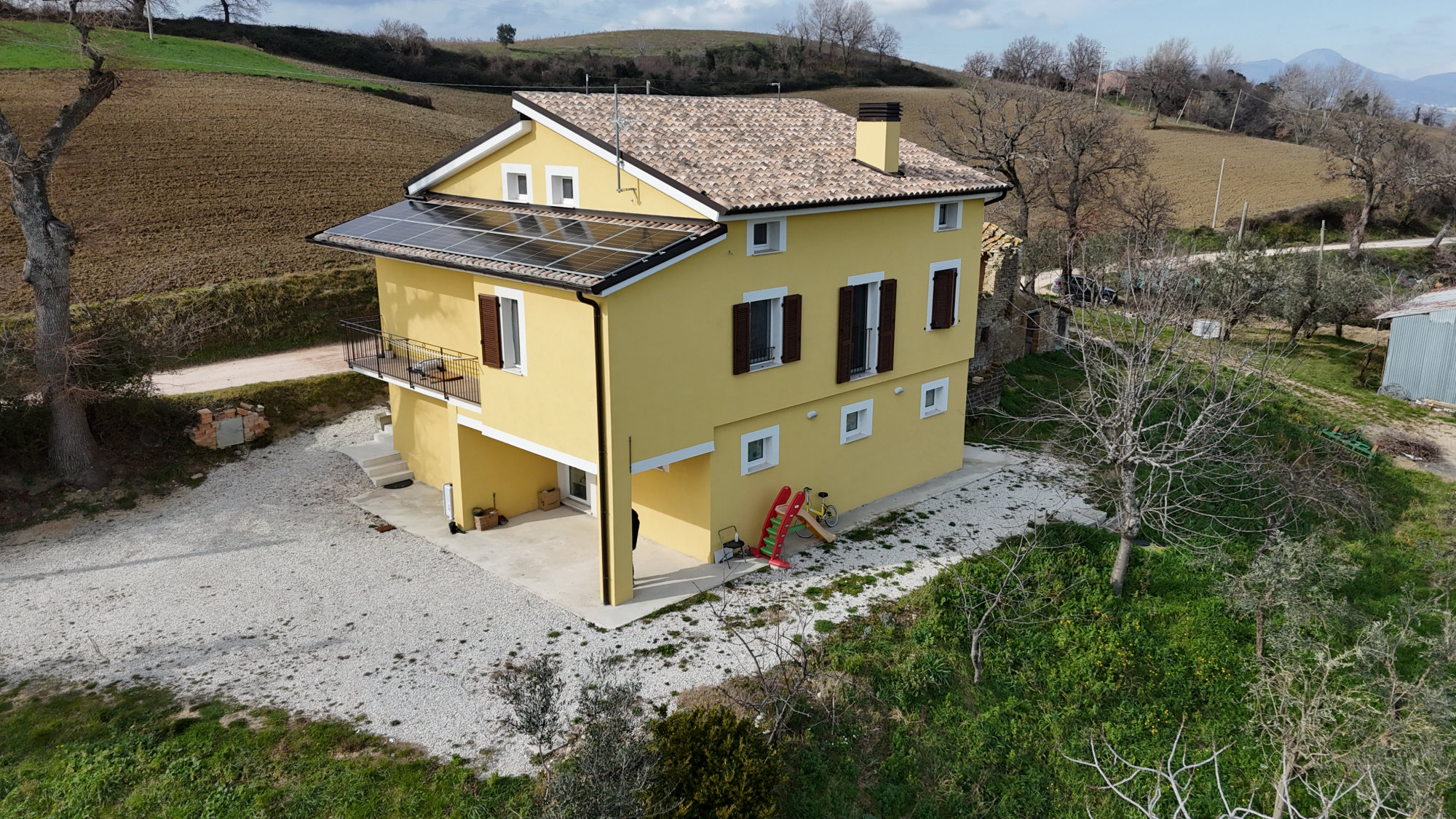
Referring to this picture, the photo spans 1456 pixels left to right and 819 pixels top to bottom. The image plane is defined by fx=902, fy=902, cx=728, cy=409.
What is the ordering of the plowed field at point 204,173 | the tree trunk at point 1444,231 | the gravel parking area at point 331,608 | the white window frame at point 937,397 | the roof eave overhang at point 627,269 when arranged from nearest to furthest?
the gravel parking area at point 331,608, the roof eave overhang at point 627,269, the white window frame at point 937,397, the plowed field at point 204,173, the tree trunk at point 1444,231

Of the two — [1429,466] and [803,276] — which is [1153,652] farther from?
[1429,466]

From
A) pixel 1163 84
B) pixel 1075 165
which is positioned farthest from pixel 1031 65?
pixel 1075 165

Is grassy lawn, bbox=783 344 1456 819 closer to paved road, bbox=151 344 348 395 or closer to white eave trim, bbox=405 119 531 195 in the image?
white eave trim, bbox=405 119 531 195

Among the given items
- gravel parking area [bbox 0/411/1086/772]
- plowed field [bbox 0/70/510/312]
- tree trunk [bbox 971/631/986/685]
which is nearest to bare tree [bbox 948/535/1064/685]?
tree trunk [bbox 971/631/986/685]

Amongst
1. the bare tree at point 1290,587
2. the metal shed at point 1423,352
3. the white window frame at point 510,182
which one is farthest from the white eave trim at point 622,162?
the metal shed at point 1423,352

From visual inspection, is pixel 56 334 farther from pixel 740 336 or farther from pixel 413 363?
pixel 740 336

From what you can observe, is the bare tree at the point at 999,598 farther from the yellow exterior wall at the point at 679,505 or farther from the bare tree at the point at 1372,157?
the bare tree at the point at 1372,157
